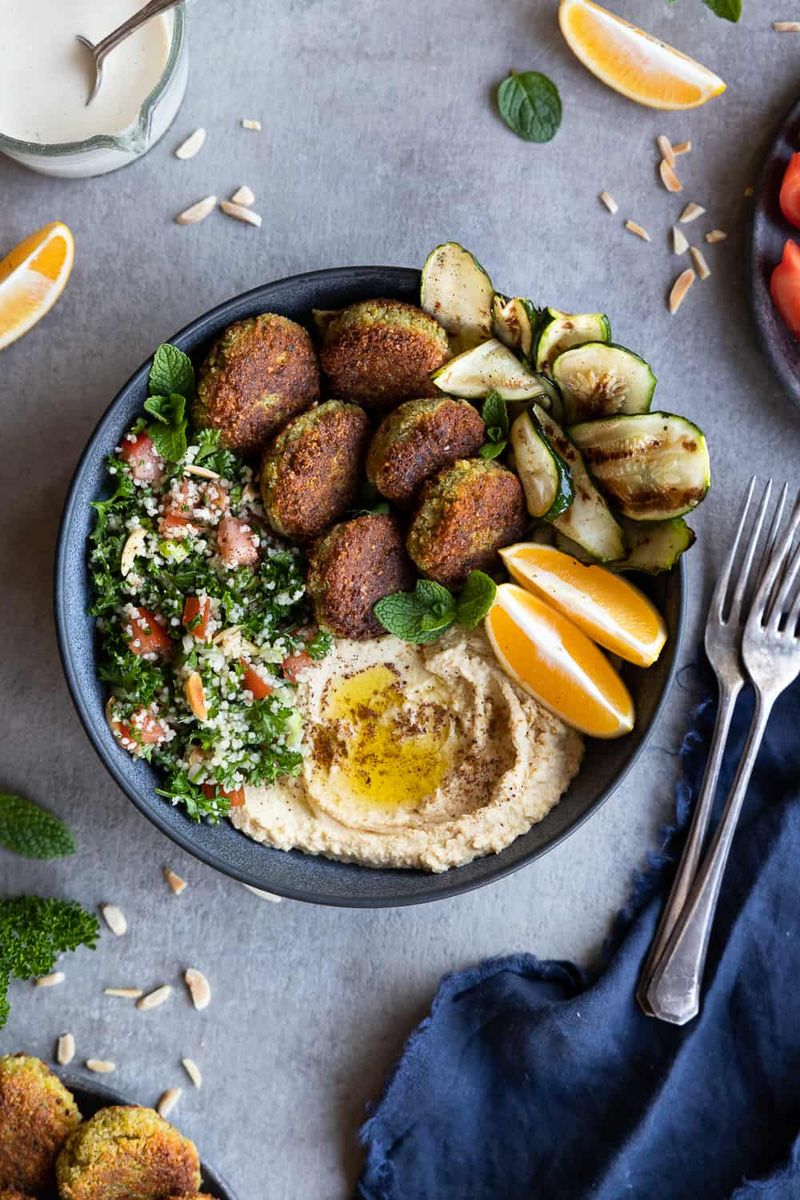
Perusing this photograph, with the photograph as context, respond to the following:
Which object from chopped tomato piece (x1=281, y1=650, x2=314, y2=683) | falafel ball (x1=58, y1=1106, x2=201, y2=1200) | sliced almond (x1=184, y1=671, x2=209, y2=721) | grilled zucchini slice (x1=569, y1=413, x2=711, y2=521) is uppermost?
grilled zucchini slice (x1=569, y1=413, x2=711, y2=521)

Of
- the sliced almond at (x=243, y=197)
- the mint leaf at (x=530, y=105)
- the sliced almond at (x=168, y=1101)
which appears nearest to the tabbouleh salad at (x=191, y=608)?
the sliced almond at (x=243, y=197)

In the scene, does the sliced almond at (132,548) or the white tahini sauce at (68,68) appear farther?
the white tahini sauce at (68,68)

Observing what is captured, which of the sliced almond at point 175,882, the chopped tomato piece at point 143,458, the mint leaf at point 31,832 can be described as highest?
the chopped tomato piece at point 143,458

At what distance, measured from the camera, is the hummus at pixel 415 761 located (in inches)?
105

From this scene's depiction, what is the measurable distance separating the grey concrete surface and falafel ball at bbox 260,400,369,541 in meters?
0.66

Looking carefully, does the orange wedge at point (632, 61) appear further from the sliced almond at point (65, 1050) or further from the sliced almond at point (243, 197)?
the sliced almond at point (65, 1050)

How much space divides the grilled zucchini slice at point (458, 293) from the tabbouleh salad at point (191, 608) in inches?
24.5

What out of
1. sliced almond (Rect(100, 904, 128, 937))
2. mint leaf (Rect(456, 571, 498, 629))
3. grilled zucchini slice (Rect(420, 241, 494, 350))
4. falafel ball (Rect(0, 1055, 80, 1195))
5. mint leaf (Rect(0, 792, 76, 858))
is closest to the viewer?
mint leaf (Rect(456, 571, 498, 629))

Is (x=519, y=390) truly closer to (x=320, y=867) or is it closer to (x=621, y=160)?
(x=621, y=160)

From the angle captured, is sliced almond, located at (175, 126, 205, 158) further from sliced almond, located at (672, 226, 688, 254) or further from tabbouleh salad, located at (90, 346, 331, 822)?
sliced almond, located at (672, 226, 688, 254)

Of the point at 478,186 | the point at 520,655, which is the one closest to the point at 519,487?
the point at 520,655

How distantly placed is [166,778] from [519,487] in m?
1.15

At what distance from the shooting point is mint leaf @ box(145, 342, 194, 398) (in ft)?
8.30

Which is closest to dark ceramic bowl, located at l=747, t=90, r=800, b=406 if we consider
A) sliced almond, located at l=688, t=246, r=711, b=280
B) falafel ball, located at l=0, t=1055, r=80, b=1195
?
sliced almond, located at l=688, t=246, r=711, b=280
